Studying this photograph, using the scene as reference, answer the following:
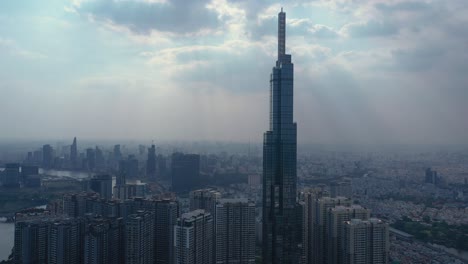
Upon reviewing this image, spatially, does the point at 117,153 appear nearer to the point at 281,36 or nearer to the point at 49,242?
the point at 49,242

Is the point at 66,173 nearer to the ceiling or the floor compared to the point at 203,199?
nearer to the floor

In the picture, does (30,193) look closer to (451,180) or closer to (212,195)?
(212,195)

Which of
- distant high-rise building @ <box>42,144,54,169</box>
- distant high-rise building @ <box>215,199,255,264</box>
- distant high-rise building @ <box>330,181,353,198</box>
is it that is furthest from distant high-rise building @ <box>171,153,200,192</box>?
distant high-rise building @ <box>215,199,255,264</box>

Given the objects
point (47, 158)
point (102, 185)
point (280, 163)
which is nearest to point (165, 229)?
point (280, 163)

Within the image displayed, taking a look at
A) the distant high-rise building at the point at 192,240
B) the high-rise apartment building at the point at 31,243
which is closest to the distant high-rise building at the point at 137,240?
the distant high-rise building at the point at 192,240

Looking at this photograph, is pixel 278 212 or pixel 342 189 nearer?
pixel 278 212

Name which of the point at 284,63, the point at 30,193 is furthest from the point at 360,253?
the point at 30,193

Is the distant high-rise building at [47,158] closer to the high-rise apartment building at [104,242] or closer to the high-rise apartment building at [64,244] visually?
the high-rise apartment building at [64,244]
